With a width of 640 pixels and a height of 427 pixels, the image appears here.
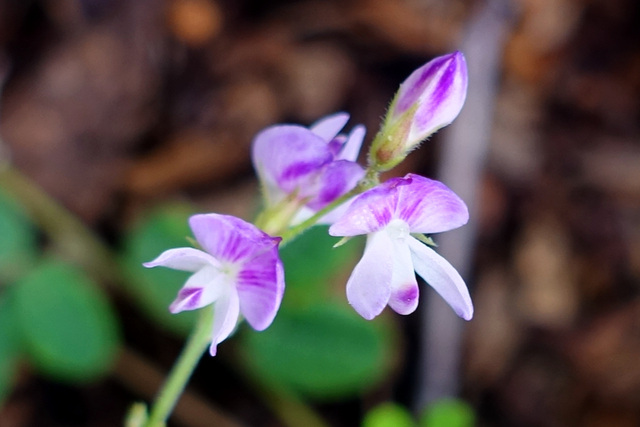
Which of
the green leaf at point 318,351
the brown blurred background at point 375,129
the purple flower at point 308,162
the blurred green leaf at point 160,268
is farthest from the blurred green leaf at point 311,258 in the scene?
the purple flower at point 308,162

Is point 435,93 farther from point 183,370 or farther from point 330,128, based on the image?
point 183,370

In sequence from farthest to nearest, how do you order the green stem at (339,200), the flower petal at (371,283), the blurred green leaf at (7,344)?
the blurred green leaf at (7,344)
the green stem at (339,200)
the flower petal at (371,283)

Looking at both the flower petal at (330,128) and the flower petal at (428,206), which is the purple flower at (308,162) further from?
the flower petal at (428,206)

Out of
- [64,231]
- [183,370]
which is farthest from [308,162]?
[64,231]

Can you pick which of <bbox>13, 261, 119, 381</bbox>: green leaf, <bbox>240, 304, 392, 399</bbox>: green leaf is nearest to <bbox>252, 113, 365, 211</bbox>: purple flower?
<bbox>240, 304, 392, 399</bbox>: green leaf

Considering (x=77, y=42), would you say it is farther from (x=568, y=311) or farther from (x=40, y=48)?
(x=568, y=311)

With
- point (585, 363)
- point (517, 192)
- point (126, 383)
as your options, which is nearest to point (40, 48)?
point (126, 383)
